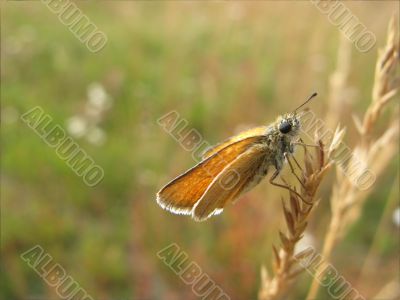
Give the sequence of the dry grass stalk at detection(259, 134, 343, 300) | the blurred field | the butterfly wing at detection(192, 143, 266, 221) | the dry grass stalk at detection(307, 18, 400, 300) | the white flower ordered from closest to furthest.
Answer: the dry grass stalk at detection(259, 134, 343, 300) < the dry grass stalk at detection(307, 18, 400, 300) < the butterfly wing at detection(192, 143, 266, 221) < the blurred field < the white flower

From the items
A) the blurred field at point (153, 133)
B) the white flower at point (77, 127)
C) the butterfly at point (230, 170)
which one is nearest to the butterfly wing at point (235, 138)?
the butterfly at point (230, 170)

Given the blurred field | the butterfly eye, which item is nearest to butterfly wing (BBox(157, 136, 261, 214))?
the butterfly eye

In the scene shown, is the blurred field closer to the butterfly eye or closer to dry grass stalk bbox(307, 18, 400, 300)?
dry grass stalk bbox(307, 18, 400, 300)

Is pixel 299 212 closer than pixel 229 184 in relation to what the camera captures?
Yes

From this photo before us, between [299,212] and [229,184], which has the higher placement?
[229,184]

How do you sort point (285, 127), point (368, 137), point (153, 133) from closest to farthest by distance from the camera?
point (368, 137)
point (285, 127)
point (153, 133)

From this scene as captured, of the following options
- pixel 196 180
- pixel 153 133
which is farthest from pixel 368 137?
pixel 153 133

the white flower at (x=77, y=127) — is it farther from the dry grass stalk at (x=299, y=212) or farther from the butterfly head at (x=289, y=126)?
the dry grass stalk at (x=299, y=212)

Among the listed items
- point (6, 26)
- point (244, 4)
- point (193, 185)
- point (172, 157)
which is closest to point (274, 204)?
point (172, 157)

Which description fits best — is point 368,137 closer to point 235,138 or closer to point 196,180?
point 235,138
